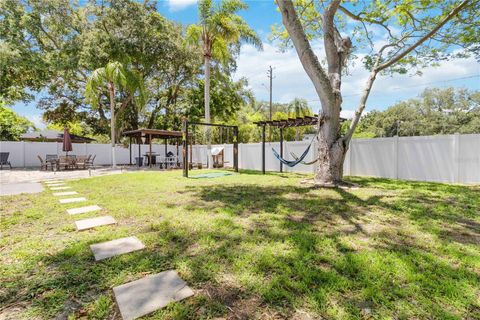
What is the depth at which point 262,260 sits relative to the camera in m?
2.19

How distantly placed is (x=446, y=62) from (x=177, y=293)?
33.2 feet

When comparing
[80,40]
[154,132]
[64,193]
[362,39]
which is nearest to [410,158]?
[362,39]

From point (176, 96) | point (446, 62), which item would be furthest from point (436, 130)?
point (176, 96)

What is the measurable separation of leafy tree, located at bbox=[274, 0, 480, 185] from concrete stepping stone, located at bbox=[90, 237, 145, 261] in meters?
4.74

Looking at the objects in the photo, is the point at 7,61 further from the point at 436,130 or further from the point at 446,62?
the point at 436,130

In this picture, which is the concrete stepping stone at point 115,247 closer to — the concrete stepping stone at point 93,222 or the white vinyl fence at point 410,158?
the concrete stepping stone at point 93,222

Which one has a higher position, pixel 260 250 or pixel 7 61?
pixel 7 61

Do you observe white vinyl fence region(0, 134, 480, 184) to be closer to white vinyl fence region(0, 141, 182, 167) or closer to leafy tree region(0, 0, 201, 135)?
leafy tree region(0, 0, 201, 135)

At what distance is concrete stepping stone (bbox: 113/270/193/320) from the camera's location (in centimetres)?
156

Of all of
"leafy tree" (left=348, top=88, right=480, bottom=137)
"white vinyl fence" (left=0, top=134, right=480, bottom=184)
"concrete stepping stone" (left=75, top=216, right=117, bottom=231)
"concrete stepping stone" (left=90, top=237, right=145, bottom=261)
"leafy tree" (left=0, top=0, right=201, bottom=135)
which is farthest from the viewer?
"leafy tree" (left=348, top=88, right=480, bottom=137)

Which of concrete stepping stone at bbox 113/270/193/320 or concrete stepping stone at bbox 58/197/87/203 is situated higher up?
concrete stepping stone at bbox 58/197/87/203

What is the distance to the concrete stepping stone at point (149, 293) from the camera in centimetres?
156

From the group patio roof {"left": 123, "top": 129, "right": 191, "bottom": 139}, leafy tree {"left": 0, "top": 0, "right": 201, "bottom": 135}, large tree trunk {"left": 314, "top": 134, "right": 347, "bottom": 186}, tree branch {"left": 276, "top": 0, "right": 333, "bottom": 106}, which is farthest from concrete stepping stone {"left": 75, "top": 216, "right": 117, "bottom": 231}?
leafy tree {"left": 0, "top": 0, "right": 201, "bottom": 135}

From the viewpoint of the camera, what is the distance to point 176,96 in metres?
19.8
